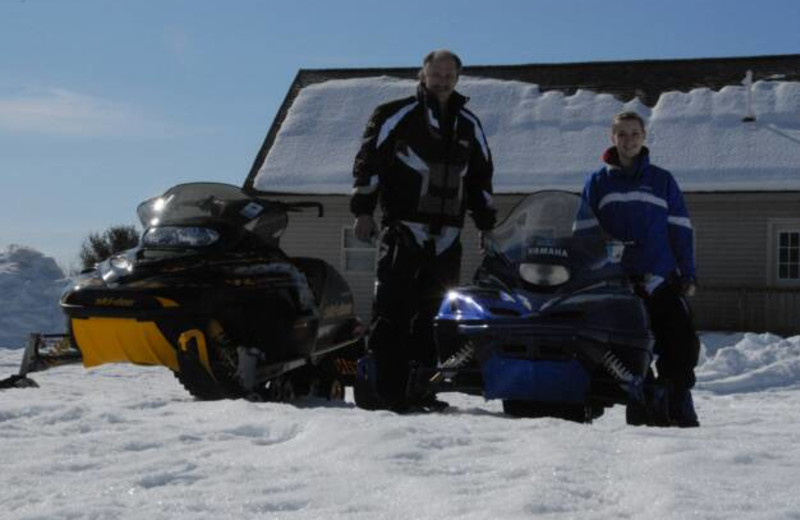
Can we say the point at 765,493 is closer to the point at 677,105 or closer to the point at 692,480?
the point at 692,480

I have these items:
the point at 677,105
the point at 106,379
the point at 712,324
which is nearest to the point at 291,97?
the point at 677,105

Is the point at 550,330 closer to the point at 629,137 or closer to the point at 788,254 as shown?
the point at 629,137

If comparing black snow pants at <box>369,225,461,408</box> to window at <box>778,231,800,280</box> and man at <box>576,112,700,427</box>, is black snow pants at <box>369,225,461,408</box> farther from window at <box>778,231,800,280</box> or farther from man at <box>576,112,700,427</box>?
window at <box>778,231,800,280</box>

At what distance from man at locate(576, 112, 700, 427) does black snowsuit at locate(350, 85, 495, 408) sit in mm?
718

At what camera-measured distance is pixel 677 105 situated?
19141mm

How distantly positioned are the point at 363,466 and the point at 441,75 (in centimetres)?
251

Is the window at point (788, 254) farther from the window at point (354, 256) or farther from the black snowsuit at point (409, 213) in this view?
the black snowsuit at point (409, 213)

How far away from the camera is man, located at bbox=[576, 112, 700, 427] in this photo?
196 inches

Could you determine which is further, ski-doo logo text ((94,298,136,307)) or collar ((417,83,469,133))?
collar ((417,83,469,133))

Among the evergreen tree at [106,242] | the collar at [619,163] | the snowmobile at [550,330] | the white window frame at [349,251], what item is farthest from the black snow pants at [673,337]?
the evergreen tree at [106,242]

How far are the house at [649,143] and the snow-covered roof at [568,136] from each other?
3cm

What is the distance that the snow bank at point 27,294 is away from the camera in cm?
1505

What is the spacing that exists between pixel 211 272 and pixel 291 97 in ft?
55.4

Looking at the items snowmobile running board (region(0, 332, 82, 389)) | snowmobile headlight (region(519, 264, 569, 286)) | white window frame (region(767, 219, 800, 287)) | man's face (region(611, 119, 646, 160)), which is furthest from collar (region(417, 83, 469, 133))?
white window frame (region(767, 219, 800, 287))
